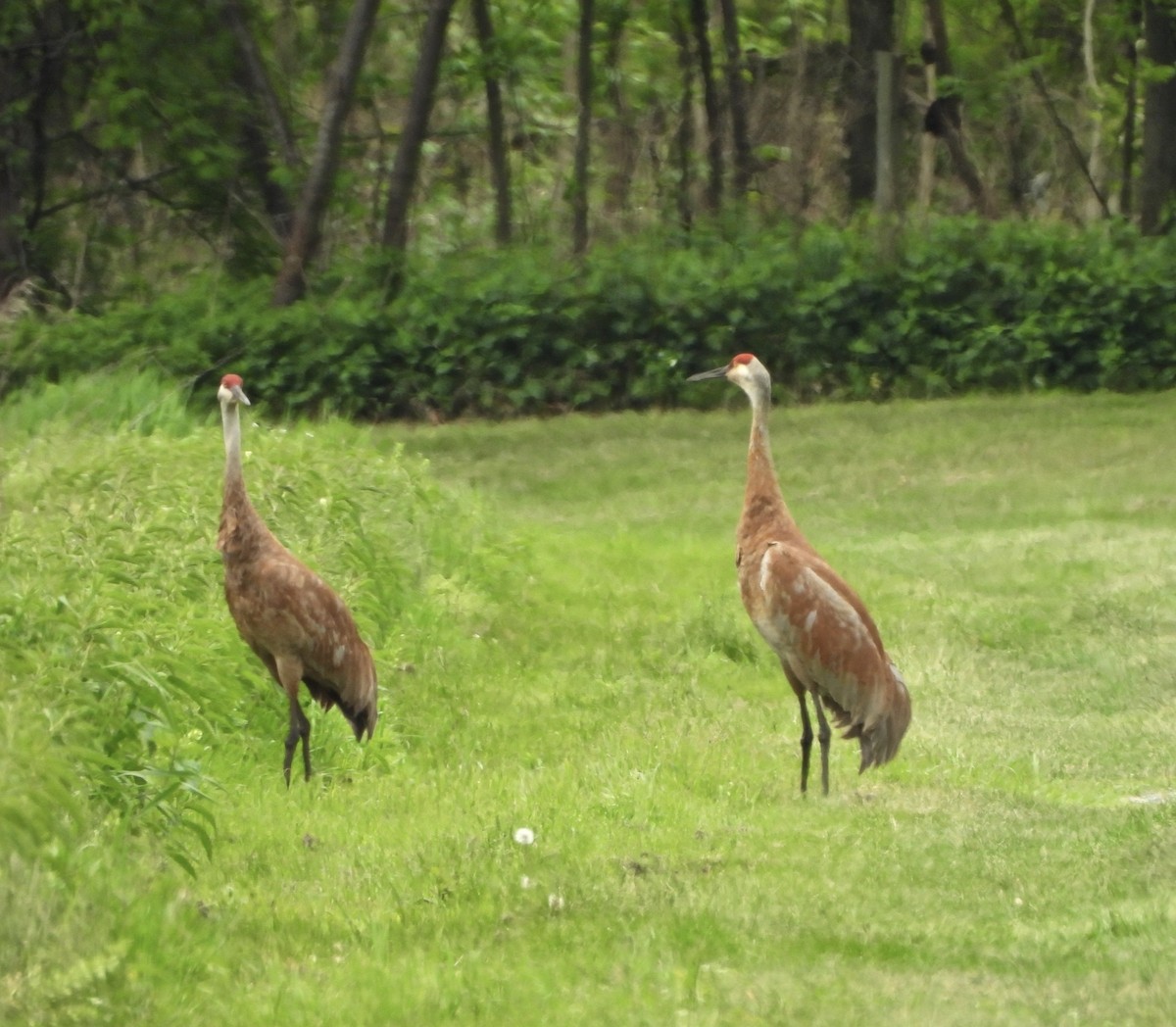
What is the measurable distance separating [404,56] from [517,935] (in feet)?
92.9

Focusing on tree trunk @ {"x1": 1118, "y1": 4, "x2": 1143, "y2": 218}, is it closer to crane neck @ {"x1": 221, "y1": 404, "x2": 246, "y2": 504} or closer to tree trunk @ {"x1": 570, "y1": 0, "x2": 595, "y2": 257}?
tree trunk @ {"x1": 570, "y1": 0, "x2": 595, "y2": 257}

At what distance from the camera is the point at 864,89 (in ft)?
85.3

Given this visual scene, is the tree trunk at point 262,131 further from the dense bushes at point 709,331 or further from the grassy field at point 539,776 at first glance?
the grassy field at point 539,776

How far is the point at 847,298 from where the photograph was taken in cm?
2294

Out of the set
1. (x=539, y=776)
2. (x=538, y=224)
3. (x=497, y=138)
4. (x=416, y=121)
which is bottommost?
(x=538, y=224)

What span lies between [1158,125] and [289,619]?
19.7m

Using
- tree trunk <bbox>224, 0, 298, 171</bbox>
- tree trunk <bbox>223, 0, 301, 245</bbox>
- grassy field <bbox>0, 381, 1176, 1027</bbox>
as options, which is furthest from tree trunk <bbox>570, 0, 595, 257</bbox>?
grassy field <bbox>0, 381, 1176, 1027</bbox>

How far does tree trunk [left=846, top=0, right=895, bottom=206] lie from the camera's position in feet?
83.7

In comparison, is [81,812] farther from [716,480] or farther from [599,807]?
[716,480]

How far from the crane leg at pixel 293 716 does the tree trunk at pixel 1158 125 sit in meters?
18.6

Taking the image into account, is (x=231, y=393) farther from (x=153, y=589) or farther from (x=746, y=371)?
(x=746, y=371)

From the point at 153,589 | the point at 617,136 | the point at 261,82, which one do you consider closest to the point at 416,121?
the point at 261,82

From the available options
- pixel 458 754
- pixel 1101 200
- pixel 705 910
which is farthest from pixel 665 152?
pixel 705 910

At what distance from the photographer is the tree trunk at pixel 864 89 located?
2552 cm
